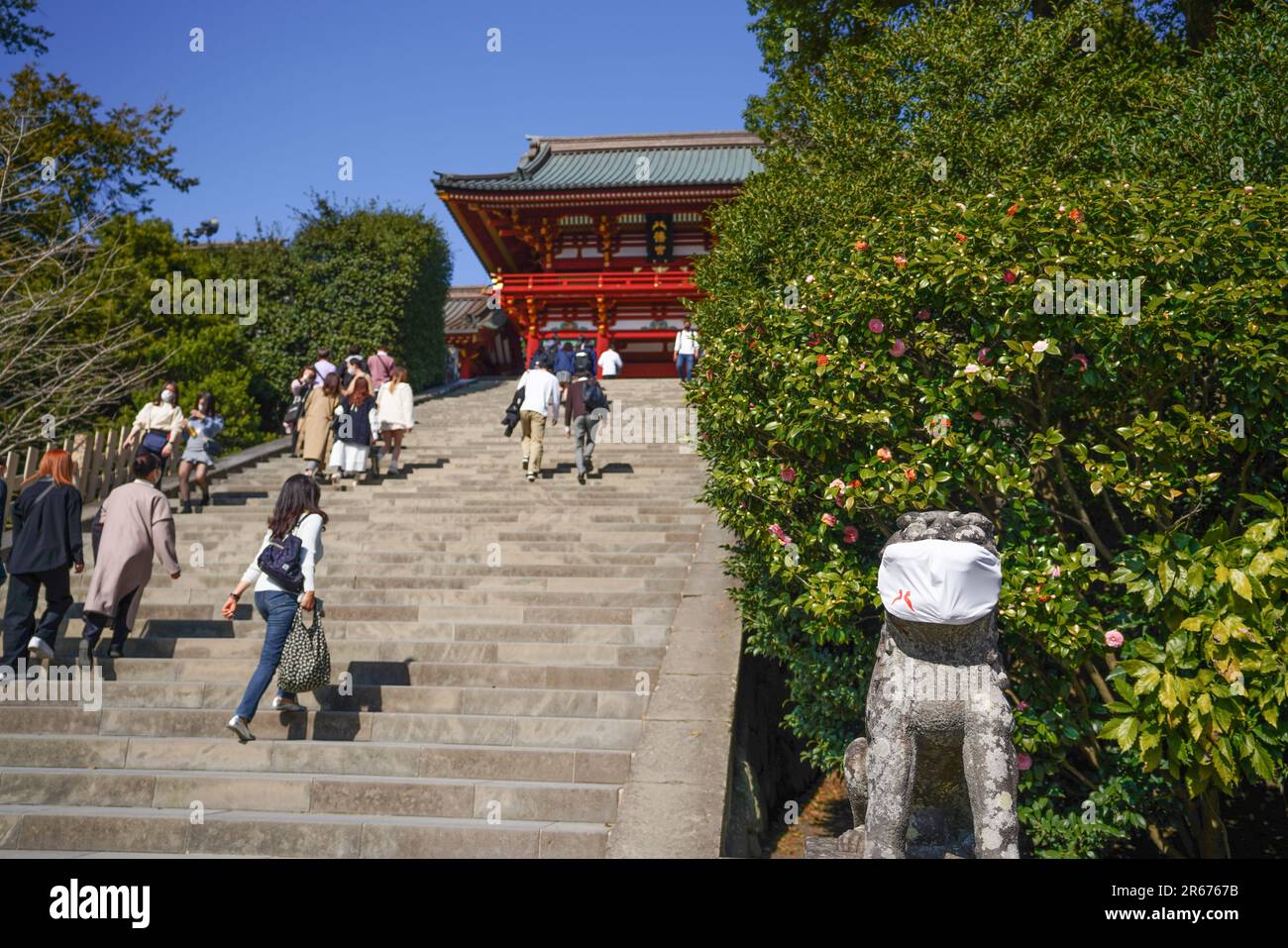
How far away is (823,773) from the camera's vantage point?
8328 mm

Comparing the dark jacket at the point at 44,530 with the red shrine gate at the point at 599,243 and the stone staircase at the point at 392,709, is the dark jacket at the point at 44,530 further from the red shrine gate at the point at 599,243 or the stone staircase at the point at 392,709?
the red shrine gate at the point at 599,243

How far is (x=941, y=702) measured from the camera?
411cm

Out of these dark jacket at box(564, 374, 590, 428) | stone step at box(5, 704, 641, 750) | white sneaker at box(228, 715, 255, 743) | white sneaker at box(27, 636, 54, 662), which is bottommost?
stone step at box(5, 704, 641, 750)

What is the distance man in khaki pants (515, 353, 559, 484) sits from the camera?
1246cm

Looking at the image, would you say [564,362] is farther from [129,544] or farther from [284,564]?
[284,564]

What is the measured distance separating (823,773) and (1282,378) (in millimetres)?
4908

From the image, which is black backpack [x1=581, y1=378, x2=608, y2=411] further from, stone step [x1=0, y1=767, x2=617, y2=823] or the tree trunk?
the tree trunk

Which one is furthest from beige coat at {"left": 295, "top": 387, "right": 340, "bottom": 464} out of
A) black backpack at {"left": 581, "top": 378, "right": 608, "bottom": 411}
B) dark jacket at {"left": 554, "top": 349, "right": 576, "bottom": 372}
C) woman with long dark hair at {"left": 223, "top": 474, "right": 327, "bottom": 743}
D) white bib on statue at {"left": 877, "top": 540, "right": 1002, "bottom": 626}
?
white bib on statue at {"left": 877, "top": 540, "right": 1002, "bottom": 626}

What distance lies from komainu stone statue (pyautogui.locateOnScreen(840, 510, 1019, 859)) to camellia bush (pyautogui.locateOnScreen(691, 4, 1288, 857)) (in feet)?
1.83

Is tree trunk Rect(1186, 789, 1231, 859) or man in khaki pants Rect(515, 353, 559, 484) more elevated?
man in khaki pants Rect(515, 353, 559, 484)

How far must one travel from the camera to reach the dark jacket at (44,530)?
23.4 ft

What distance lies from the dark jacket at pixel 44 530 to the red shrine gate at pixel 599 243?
749 inches

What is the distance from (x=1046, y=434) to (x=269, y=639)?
15.6 feet

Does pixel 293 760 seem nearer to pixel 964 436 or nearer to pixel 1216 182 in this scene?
pixel 964 436
